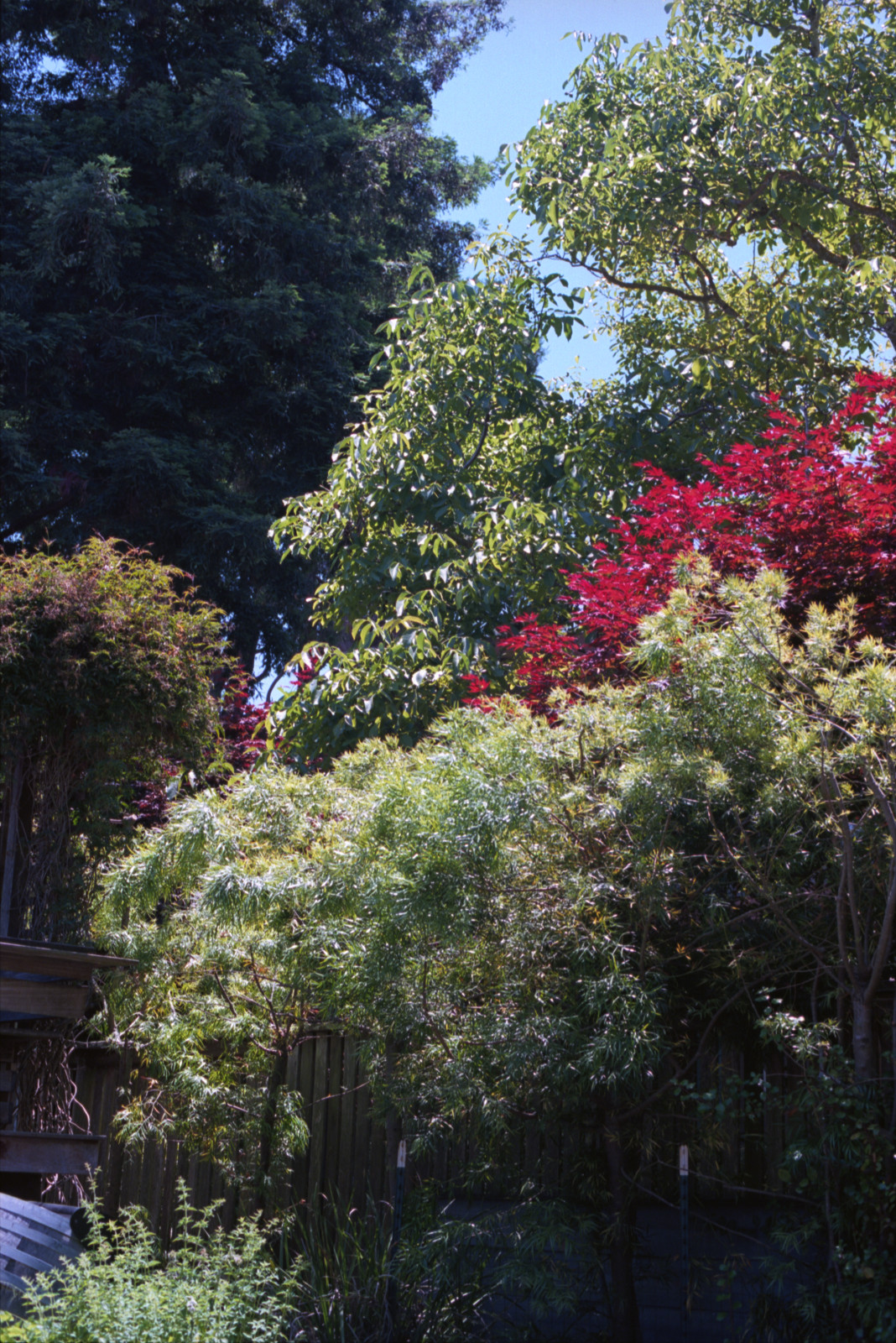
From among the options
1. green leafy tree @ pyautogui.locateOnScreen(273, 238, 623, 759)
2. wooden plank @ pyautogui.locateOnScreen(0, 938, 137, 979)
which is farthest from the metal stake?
green leafy tree @ pyautogui.locateOnScreen(273, 238, 623, 759)

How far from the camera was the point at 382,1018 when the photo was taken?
5.18 meters

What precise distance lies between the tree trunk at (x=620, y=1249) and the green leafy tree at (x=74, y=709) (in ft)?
11.0

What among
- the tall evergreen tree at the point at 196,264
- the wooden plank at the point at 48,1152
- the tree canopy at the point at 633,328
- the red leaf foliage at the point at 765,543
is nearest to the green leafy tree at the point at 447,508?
the tree canopy at the point at 633,328

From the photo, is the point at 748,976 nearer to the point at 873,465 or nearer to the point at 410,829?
the point at 410,829

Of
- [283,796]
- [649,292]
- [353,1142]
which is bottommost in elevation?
[353,1142]

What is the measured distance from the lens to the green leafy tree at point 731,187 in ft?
29.7

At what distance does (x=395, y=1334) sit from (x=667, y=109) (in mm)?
8185

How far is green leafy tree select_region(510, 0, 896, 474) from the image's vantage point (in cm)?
905

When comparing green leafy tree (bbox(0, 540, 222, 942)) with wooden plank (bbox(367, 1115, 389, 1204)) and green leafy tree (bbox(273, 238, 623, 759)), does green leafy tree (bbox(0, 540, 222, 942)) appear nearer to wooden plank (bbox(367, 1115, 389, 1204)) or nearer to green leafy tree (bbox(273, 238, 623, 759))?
green leafy tree (bbox(273, 238, 623, 759))

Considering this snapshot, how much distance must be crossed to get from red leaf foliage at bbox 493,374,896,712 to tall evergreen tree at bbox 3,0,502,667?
28.3 feet

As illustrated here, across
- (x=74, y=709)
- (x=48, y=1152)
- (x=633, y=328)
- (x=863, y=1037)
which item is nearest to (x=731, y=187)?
(x=633, y=328)

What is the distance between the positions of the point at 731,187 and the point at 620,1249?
7276 mm

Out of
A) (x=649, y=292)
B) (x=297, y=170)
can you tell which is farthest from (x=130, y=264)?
(x=649, y=292)

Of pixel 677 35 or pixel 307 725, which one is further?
pixel 677 35
